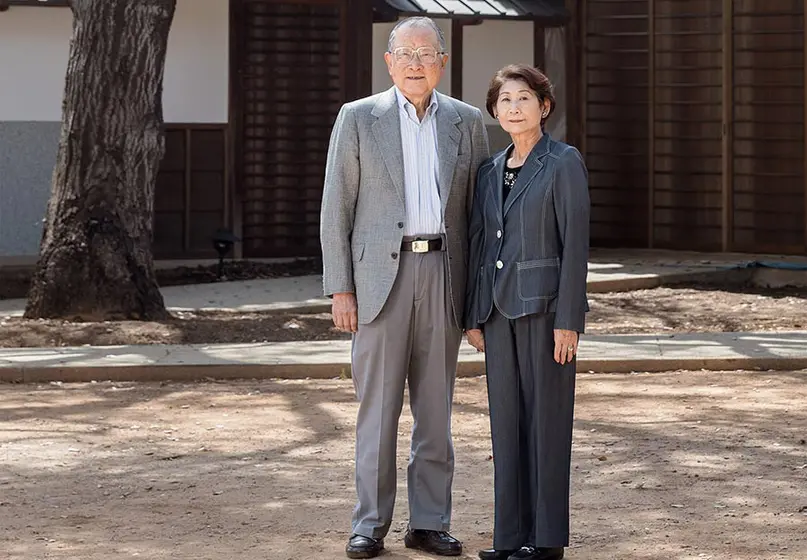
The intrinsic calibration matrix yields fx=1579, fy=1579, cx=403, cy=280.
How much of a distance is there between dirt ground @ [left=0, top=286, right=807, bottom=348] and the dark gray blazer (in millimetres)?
5507

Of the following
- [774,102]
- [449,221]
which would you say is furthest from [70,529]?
[774,102]

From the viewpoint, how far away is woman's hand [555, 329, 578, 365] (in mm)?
4918

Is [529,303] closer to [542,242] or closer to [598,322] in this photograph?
[542,242]

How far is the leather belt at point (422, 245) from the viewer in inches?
203

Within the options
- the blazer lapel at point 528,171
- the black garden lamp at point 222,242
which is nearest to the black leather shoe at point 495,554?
the blazer lapel at point 528,171

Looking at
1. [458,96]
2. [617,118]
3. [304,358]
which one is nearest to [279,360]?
[304,358]

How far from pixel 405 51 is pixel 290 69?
984 cm

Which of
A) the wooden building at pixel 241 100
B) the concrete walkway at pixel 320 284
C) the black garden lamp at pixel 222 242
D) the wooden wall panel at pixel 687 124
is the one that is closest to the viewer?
the concrete walkway at pixel 320 284

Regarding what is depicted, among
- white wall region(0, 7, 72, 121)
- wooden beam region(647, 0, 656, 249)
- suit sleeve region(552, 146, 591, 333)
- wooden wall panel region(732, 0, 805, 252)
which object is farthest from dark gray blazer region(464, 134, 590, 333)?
wooden beam region(647, 0, 656, 249)

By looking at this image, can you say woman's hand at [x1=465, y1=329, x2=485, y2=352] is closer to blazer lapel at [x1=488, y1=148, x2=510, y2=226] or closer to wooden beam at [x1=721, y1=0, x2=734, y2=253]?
blazer lapel at [x1=488, y1=148, x2=510, y2=226]

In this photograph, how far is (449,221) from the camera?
5.18 meters

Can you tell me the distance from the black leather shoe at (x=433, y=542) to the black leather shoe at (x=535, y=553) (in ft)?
0.76

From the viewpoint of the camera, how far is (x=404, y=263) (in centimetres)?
518

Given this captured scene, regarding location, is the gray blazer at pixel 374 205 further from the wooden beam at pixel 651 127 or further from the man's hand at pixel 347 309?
the wooden beam at pixel 651 127
